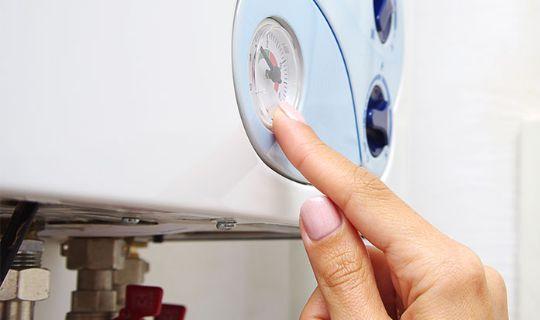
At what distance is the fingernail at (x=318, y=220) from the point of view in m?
0.31

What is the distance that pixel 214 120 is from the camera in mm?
298

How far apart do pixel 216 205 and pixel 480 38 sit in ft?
1.72

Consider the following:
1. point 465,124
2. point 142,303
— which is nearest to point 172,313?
point 142,303

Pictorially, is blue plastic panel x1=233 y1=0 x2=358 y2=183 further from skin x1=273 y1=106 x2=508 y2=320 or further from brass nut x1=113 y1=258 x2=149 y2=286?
brass nut x1=113 y1=258 x2=149 y2=286

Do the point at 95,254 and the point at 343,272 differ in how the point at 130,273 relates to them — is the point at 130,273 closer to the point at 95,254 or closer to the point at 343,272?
the point at 95,254

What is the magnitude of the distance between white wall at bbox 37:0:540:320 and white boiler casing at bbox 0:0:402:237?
0.36 metres

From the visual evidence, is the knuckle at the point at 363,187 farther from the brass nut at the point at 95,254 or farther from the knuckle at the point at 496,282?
the brass nut at the point at 95,254

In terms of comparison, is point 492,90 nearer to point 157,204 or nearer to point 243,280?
point 243,280

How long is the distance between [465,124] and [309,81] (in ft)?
1.28

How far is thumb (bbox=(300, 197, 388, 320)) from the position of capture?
0.30 metres

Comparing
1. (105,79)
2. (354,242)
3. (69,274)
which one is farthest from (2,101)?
(69,274)

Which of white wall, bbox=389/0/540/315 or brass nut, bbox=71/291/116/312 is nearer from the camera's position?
brass nut, bbox=71/291/116/312

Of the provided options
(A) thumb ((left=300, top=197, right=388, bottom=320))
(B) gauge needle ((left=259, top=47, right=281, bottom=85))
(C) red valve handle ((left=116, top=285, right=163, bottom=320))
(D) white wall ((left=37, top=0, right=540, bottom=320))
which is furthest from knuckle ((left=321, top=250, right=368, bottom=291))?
(D) white wall ((left=37, top=0, right=540, bottom=320))

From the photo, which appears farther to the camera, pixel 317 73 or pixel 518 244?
pixel 518 244
